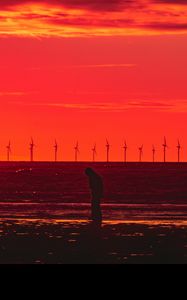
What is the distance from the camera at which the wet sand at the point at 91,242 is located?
18000 mm

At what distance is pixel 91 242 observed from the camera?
71.9 feet

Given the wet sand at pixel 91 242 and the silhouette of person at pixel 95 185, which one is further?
the silhouette of person at pixel 95 185

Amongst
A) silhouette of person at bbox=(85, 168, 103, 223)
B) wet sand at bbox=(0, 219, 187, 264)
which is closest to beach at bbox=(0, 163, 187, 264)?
wet sand at bbox=(0, 219, 187, 264)

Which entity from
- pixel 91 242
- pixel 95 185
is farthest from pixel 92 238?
pixel 95 185

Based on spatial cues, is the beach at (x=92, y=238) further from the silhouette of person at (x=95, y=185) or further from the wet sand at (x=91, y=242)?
the silhouette of person at (x=95, y=185)

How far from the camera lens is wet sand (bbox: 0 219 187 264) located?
59.1 ft

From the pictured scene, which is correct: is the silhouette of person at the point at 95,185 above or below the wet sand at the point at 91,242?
above

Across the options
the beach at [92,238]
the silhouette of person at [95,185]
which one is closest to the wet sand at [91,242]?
the beach at [92,238]

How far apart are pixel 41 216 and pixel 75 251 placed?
14454 mm

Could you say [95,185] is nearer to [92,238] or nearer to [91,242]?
[92,238]

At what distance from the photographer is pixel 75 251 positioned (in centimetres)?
1952

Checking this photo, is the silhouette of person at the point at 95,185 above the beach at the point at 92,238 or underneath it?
above
